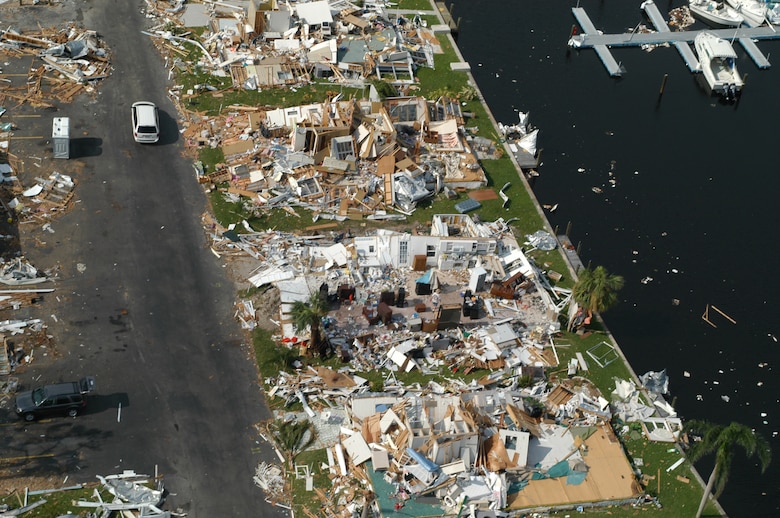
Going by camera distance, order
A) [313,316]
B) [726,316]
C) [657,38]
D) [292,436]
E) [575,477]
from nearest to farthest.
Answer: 1. [575,477]
2. [292,436]
3. [313,316]
4. [726,316]
5. [657,38]

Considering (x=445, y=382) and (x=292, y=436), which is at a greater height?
(x=445, y=382)

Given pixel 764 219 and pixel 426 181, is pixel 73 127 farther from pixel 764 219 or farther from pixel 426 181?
pixel 764 219

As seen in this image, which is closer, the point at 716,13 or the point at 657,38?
the point at 657,38

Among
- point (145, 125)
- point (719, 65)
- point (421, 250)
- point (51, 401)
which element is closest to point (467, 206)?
point (421, 250)

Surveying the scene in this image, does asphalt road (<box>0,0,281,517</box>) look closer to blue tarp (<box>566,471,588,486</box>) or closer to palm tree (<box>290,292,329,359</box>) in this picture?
palm tree (<box>290,292,329,359</box>)

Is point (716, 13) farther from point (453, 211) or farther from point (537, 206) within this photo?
point (453, 211)

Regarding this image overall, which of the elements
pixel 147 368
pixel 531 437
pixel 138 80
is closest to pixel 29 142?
pixel 138 80
